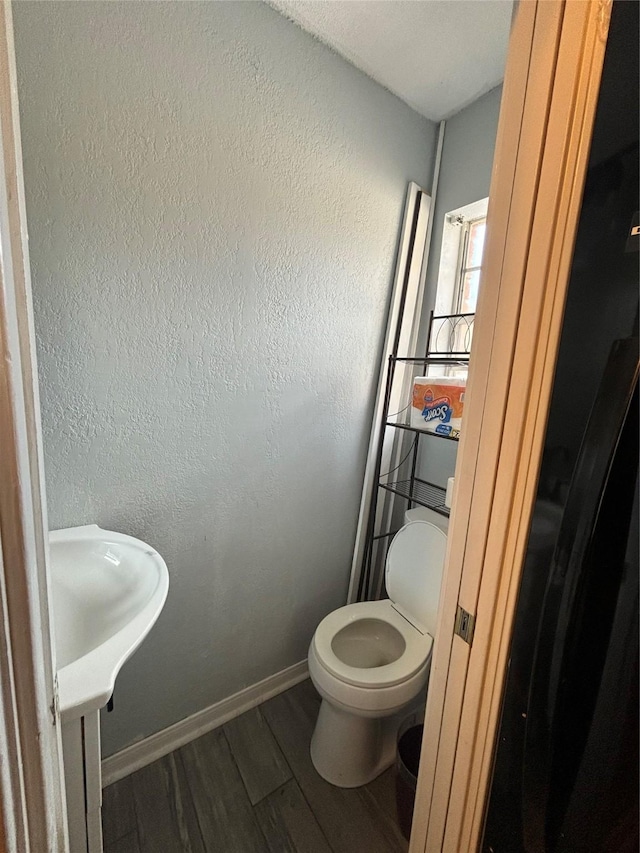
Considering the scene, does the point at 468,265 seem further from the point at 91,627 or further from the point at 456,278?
the point at 91,627

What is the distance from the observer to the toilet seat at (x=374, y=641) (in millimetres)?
1177

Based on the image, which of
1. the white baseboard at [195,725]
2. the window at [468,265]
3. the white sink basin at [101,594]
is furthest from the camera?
the window at [468,265]

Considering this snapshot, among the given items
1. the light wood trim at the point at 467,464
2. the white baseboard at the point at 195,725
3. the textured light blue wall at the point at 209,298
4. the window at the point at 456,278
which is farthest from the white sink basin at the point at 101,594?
the window at the point at 456,278

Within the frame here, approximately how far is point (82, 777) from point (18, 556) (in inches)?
22.1

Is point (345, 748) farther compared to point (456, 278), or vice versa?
point (456, 278)

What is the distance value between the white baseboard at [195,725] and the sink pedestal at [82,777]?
738mm

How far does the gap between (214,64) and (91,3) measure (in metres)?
0.31

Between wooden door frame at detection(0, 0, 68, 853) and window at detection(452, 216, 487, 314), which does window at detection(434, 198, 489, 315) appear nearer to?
window at detection(452, 216, 487, 314)

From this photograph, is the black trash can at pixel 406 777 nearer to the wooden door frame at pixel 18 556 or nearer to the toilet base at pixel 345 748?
the toilet base at pixel 345 748

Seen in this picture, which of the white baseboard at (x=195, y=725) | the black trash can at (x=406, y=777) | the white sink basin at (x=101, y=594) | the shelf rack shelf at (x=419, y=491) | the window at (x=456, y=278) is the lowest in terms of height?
the white baseboard at (x=195, y=725)

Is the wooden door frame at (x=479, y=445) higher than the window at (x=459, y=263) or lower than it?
lower

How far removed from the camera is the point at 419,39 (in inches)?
48.1

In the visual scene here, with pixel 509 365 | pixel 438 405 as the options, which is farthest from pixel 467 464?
pixel 438 405

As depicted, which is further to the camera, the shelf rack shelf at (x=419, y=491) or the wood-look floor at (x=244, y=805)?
the shelf rack shelf at (x=419, y=491)
